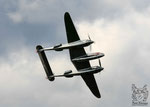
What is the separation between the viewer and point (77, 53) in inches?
4683

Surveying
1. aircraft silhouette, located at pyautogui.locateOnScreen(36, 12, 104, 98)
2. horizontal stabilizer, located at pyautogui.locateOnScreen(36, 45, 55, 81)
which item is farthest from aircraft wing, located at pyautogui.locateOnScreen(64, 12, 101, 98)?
horizontal stabilizer, located at pyautogui.locateOnScreen(36, 45, 55, 81)

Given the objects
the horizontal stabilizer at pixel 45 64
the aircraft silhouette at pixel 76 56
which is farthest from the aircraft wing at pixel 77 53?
the horizontal stabilizer at pixel 45 64

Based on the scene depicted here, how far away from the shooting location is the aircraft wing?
113000mm

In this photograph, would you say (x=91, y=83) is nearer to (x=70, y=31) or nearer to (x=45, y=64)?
(x=45, y=64)

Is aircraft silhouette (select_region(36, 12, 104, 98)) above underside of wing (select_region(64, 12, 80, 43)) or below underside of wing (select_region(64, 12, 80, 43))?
below

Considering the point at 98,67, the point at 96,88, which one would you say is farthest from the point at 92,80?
the point at 98,67

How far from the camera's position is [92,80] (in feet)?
420

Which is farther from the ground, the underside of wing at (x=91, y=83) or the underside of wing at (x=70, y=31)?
the underside of wing at (x=70, y=31)

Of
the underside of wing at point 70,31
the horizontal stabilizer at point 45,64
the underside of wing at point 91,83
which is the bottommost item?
the underside of wing at point 91,83

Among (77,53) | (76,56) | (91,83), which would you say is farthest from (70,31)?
(91,83)

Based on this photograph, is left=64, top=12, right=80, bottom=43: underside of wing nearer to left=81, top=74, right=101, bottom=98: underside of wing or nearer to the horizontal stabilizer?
the horizontal stabilizer

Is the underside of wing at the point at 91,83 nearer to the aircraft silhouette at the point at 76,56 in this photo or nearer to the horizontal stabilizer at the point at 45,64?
the aircraft silhouette at the point at 76,56

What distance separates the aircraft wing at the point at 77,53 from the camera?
113000 mm

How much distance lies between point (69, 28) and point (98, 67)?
1368cm
